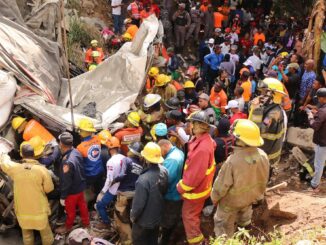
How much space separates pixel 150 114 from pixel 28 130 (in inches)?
77.8

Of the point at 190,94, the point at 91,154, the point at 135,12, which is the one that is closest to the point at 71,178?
the point at 91,154

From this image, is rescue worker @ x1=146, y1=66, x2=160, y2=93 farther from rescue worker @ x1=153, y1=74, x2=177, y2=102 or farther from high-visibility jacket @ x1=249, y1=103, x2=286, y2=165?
high-visibility jacket @ x1=249, y1=103, x2=286, y2=165

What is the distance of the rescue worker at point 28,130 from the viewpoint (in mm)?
6605

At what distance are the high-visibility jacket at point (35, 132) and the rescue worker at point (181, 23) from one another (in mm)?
6528

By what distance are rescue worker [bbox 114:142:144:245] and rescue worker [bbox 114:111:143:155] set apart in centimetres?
96

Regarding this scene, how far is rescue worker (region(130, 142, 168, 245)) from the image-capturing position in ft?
16.2

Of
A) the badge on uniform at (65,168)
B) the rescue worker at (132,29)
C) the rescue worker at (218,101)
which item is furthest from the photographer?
the rescue worker at (132,29)

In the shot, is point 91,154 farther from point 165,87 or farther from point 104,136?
point 165,87

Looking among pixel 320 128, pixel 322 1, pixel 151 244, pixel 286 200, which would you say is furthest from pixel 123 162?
pixel 322 1

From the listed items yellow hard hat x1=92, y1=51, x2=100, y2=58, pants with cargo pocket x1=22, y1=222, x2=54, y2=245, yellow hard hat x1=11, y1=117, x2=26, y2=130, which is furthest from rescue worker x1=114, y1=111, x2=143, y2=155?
yellow hard hat x1=92, y1=51, x2=100, y2=58

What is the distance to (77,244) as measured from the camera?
4.23 metres

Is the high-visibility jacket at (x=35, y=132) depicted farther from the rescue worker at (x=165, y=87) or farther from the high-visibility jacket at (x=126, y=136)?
the rescue worker at (x=165, y=87)

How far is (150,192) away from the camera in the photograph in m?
4.98

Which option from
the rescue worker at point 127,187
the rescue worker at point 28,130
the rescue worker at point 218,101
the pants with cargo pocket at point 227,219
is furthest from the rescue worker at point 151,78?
the pants with cargo pocket at point 227,219
